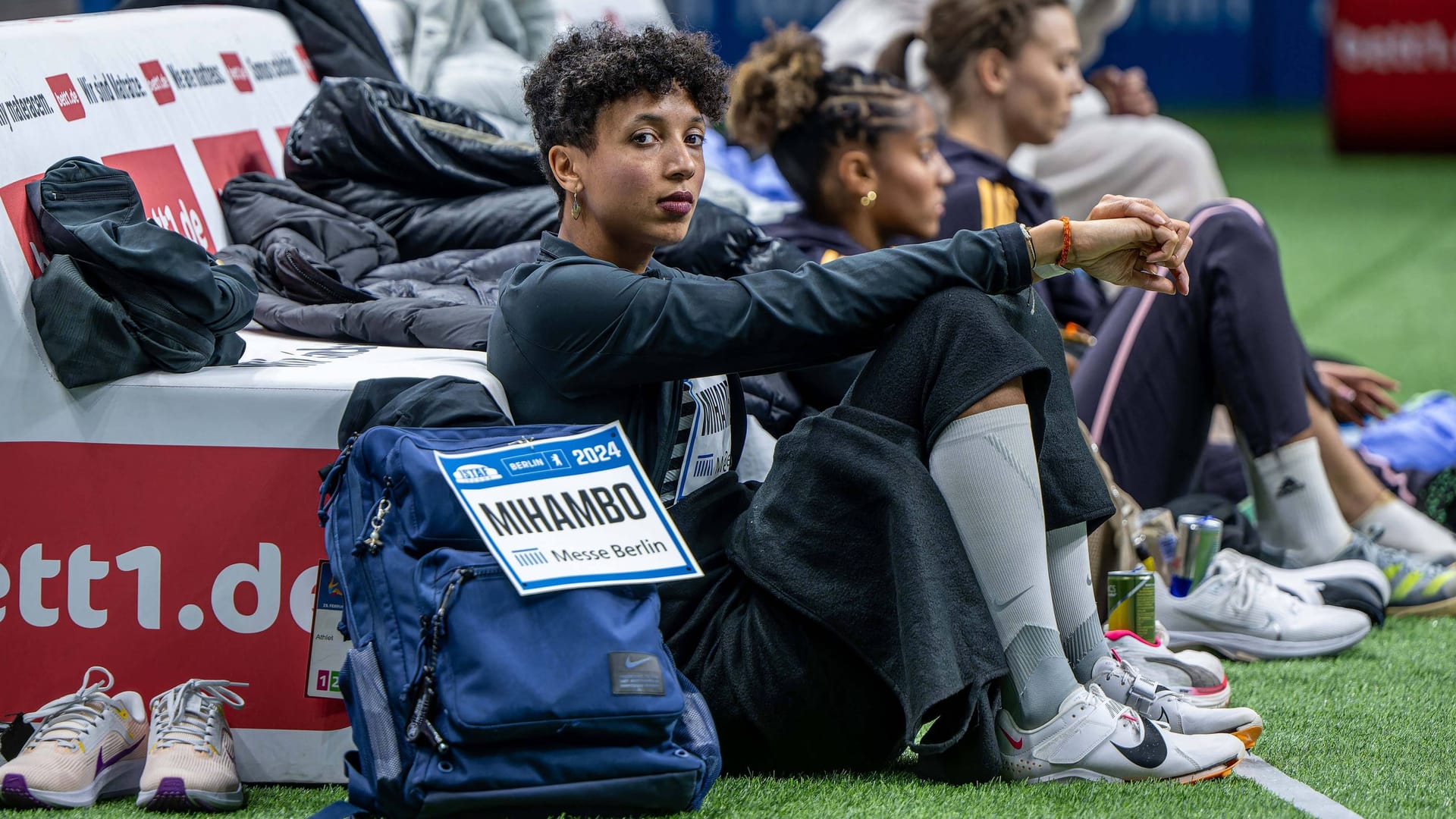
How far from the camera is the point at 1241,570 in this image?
2.80m

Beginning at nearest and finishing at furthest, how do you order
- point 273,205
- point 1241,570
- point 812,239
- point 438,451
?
point 438,451
point 1241,570
point 273,205
point 812,239

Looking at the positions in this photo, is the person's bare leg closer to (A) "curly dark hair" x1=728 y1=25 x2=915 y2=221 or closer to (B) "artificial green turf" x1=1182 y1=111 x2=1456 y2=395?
(A) "curly dark hair" x1=728 y1=25 x2=915 y2=221

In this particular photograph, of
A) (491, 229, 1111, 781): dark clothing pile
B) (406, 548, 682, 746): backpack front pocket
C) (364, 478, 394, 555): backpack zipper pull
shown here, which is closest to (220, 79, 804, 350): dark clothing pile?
(491, 229, 1111, 781): dark clothing pile

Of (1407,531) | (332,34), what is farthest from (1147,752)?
(332,34)

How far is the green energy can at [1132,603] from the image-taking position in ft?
8.10

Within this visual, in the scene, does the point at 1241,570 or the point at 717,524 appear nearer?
the point at 717,524

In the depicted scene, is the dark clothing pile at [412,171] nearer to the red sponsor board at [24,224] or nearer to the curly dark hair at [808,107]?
the curly dark hair at [808,107]

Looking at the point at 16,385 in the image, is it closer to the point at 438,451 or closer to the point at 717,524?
the point at 438,451

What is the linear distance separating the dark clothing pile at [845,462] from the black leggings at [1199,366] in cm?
102

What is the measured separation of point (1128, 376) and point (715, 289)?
1323 millimetres

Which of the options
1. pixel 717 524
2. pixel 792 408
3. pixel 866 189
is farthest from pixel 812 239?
pixel 717 524

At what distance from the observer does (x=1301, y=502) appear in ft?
9.98

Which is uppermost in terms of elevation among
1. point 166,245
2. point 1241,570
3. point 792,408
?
point 166,245

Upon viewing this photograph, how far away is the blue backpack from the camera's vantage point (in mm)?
1808
